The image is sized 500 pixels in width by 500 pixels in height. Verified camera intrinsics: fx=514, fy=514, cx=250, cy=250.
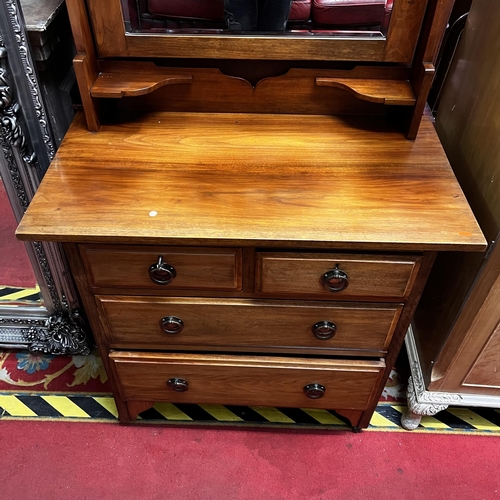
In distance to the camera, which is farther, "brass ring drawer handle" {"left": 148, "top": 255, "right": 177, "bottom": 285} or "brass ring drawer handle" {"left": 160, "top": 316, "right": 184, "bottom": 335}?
"brass ring drawer handle" {"left": 160, "top": 316, "right": 184, "bottom": 335}

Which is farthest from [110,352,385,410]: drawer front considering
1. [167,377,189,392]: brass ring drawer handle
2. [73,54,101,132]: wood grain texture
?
[73,54,101,132]: wood grain texture

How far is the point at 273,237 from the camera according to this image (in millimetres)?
896

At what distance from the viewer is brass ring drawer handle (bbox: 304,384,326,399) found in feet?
4.11

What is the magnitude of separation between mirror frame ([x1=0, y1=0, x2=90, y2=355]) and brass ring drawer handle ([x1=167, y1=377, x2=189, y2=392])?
1.39 ft

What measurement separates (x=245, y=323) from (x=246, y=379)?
21cm

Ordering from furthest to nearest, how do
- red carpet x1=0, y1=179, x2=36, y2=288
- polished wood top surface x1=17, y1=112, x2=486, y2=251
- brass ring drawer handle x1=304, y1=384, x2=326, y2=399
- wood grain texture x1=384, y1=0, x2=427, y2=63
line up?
red carpet x1=0, y1=179, x2=36, y2=288, brass ring drawer handle x1=304, y1=384, x2=326, y2=399, wood grain texture x1=384, y1=0, x2=427, y2=63, polished wood top surface x1=17, y1=112, x2=486, y2=251

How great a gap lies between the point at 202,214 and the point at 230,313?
0.86 feet

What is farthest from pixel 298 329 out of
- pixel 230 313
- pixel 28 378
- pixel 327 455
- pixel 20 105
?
pixel 28 378

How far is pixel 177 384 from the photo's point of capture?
1.27 metres

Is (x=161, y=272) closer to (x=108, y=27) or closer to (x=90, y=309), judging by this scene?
(x=90, y=309)

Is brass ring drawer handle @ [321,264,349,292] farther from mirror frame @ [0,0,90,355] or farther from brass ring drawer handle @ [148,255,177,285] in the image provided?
mirror frame @ [0,0,90,355]

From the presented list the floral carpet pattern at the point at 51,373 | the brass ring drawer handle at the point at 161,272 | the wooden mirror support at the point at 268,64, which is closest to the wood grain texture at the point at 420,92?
the wooden mirror support at the point at 268,64

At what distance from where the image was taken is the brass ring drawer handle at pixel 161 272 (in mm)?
981

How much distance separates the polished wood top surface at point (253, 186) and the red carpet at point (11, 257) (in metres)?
0.38
